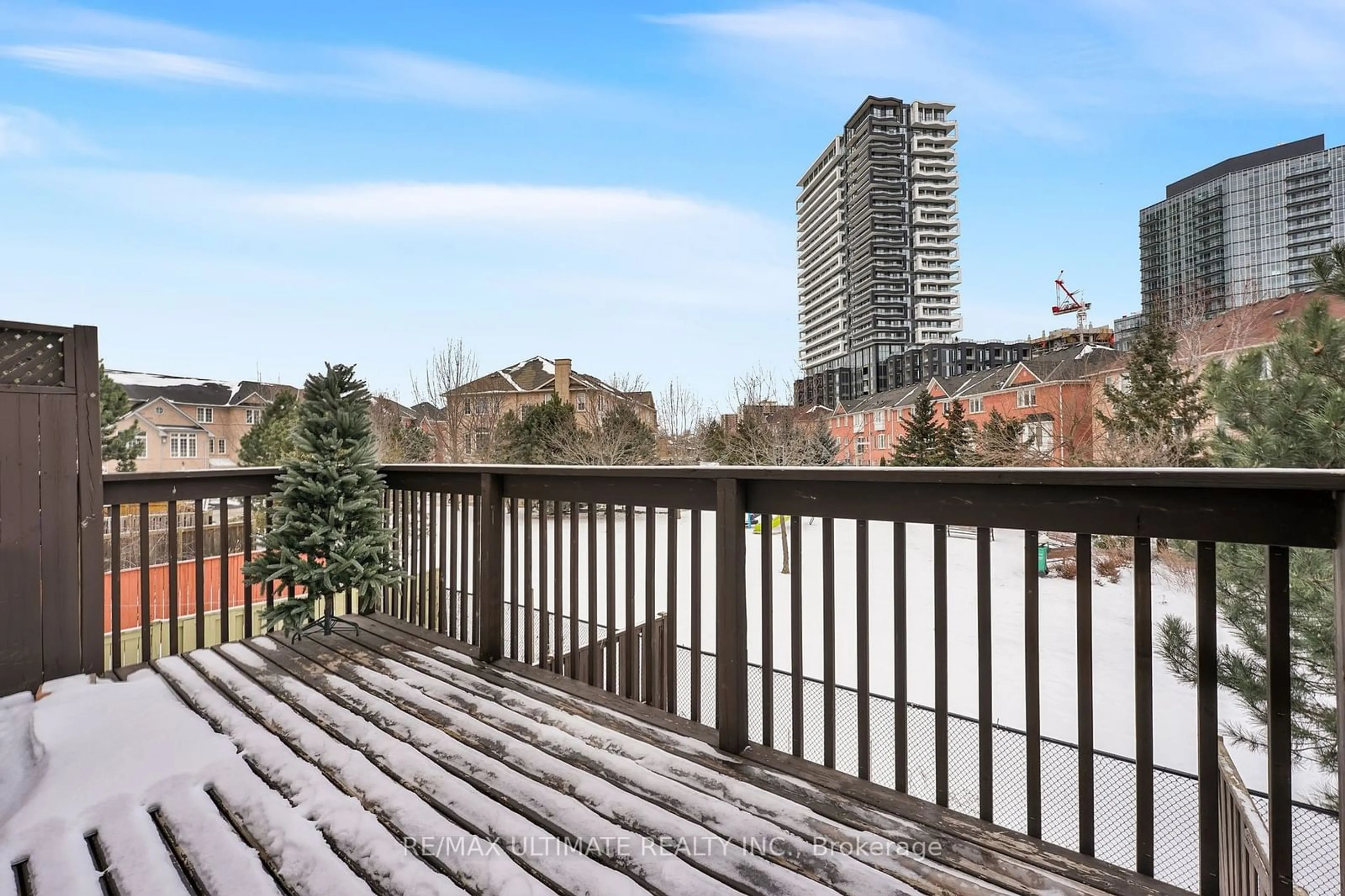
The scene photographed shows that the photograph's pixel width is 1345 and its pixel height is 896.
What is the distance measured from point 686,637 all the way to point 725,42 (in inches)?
458

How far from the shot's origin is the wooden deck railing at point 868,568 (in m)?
1.28

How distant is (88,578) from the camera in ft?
9.56

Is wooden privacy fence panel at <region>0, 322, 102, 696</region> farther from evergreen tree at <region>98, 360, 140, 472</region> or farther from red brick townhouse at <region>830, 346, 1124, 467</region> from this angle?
evergreen tree at <region>98, 360, 140, 472</region>

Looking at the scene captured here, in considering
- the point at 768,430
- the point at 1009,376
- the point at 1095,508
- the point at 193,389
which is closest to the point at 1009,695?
the point at 1095,508

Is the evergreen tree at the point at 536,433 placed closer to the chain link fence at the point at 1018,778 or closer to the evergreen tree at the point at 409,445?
the evergreen tree at the point at 409,445

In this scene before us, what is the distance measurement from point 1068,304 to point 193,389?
75.0 m

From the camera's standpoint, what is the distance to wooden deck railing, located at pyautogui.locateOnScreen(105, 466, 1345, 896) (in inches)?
50.3

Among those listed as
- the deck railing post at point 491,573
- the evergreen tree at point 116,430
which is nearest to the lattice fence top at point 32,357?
the deck railing post at point 491,573

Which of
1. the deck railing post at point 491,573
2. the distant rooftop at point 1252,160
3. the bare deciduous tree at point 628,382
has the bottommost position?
the deck railing post at point 491,573

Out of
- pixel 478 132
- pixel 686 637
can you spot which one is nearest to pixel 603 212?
pixel 478 132

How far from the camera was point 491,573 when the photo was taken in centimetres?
312

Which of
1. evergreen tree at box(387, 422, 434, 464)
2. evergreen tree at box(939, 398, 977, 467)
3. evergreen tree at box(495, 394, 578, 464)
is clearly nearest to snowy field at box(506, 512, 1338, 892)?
evergreen tree at box(939, 398, 977, 467)

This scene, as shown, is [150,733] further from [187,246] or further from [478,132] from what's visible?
[187,246]

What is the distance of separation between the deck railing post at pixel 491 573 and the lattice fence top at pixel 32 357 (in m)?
2.01
